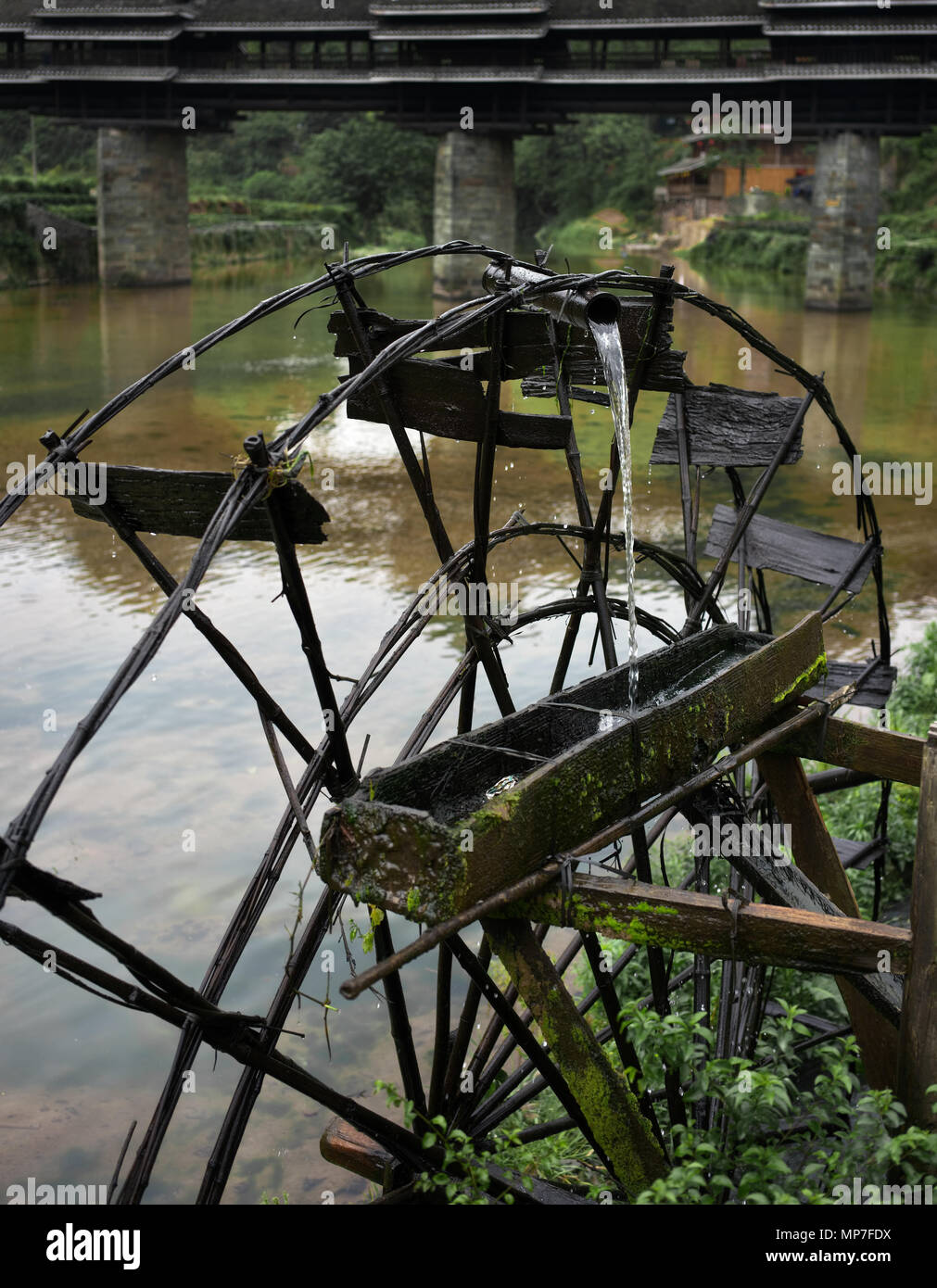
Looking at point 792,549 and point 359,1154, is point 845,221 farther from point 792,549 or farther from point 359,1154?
point 359,1154

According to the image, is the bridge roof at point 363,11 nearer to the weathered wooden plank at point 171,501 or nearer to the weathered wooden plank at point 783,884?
the weathered wooden plank at point 783,884

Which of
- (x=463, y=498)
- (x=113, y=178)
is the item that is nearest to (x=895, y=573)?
(x=463, y=498)

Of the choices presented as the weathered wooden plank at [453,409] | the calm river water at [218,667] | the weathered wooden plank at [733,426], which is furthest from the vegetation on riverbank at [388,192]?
the weathered wooden plank at [453,409]

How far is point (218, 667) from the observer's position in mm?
10094

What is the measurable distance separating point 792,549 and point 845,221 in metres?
24.1

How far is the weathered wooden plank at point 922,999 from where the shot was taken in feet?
11.6

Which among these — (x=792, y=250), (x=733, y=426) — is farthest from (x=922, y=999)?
(x=792, y=250)

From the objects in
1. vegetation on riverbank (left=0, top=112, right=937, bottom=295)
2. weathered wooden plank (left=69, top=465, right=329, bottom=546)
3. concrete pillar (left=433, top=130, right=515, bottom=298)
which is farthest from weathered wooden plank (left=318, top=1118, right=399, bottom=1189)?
concrete pillar (left=433, top=130, right=515, bottom=298)

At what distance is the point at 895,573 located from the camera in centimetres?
1202

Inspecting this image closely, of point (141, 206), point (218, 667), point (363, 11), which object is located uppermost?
point (363, 11)

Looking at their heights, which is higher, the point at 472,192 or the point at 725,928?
the point at 472,192

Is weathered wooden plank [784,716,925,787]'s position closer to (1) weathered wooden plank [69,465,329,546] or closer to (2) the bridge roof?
(1) weathered wooden plank [69,465,329,546]

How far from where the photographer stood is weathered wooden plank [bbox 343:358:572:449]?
4.67 metres

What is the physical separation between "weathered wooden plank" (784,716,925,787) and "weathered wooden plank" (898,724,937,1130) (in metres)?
0.58
